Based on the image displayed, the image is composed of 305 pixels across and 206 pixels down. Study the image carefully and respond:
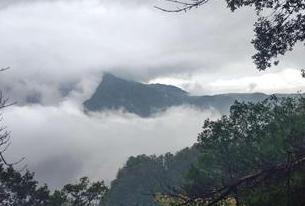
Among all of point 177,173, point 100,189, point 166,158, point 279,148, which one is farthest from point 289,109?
point 166,158

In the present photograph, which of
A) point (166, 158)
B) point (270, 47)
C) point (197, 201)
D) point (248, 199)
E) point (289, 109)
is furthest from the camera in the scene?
point (166, 158)

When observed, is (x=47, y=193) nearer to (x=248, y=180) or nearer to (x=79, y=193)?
(x=79, y=193)

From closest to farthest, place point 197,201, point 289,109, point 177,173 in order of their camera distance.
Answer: point 197,201
point 289,109
point 177,173

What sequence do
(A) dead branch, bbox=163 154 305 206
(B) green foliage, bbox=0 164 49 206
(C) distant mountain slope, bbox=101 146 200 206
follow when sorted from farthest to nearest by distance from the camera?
(C) distant mountain slope, bbox=101 146 200 206
(B) green foliage, bbox=0 164 49 206
(A) dead branch, bbox=163 154 305 206

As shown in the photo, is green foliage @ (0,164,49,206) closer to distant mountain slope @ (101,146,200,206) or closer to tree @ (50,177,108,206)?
tree @ (50,177,108,206)

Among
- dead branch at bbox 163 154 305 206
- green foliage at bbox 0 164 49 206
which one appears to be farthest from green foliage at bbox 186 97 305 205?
dead branch at bbox 163 154 305 206

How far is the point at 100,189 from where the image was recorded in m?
60.7

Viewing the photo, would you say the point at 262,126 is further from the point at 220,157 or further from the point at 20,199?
the point at 20,199

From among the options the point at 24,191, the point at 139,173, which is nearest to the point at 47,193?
the point at 24,191

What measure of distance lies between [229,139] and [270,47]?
4856 cm

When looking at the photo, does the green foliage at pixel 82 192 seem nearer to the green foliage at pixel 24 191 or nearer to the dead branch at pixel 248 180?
the green foliage at pixel 24 191

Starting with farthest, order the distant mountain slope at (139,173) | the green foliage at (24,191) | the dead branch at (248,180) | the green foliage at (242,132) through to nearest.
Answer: the distant mountain slope at (139,173) < the green foliage at (24,191) < the green foliage at (242,132) < the dead branch at (248,180)

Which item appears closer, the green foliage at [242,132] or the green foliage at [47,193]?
the green foliage at [242,132]

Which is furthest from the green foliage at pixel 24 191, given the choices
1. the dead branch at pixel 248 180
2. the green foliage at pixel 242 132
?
the dead branch at pixel 248 180
